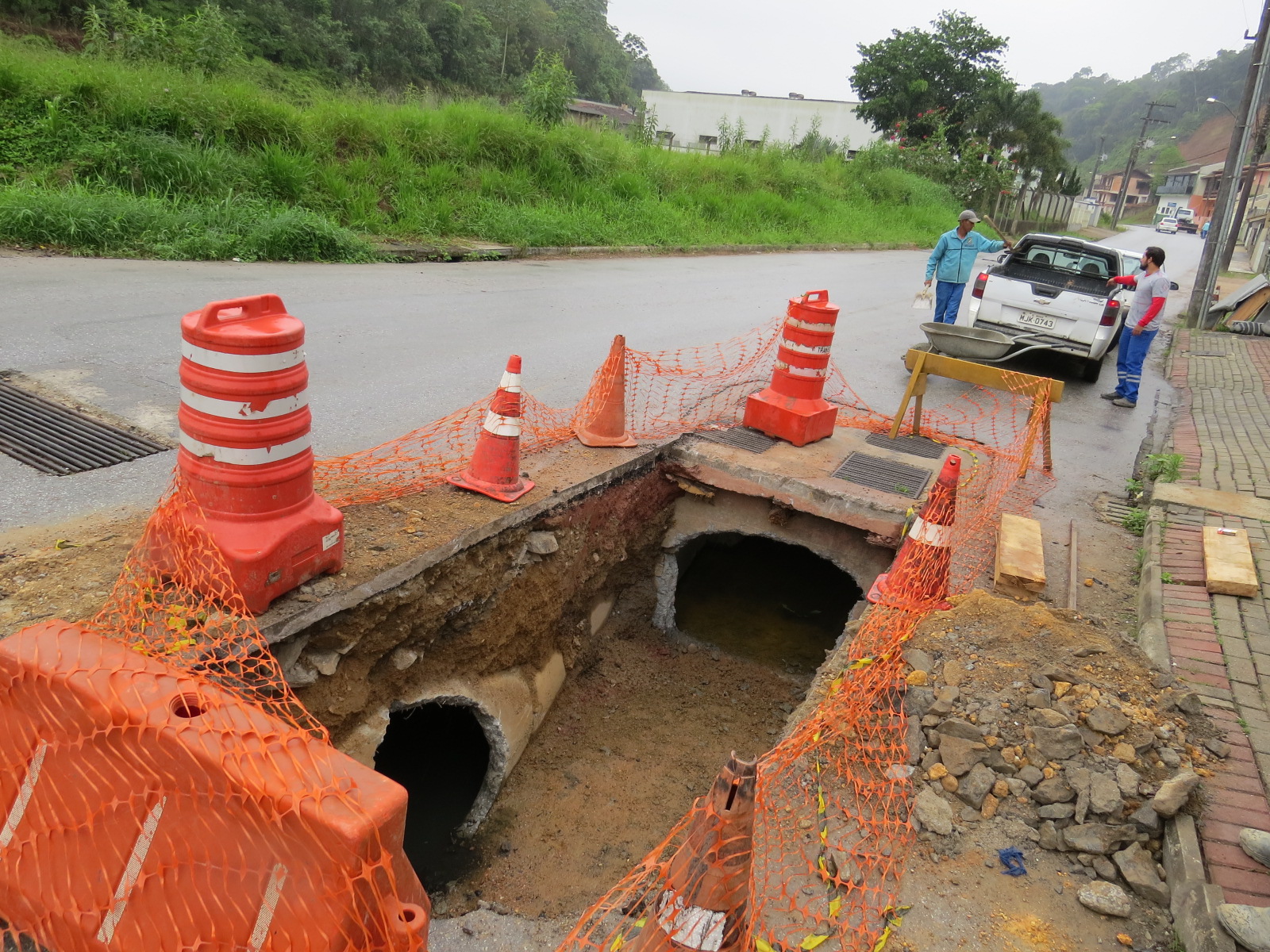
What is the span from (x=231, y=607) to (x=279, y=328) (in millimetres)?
1024

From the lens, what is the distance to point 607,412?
18.1 feet

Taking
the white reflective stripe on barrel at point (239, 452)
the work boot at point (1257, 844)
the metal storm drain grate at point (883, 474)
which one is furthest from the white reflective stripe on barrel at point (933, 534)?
the white reflective stripe on barrel at point (239, 452)

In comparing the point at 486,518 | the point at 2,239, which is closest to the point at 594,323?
the point at 486,518

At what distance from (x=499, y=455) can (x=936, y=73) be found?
46088 mm

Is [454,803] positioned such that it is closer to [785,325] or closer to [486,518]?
[486,518]

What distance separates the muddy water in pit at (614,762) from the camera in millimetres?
4348

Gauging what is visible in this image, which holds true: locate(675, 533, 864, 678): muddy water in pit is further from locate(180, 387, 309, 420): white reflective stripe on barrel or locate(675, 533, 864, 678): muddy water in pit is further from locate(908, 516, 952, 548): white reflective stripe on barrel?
locate(180, 387, 309, 420): white reflective stripe on barrel

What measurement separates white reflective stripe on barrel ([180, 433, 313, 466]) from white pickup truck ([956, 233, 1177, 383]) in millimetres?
8849

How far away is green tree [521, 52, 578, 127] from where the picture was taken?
17562 millimetres

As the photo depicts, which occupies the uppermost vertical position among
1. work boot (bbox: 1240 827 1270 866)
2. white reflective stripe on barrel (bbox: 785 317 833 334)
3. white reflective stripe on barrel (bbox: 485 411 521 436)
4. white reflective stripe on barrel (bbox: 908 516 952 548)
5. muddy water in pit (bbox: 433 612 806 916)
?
white reflective stripe on barrel (bbox: 785 317 833 334)

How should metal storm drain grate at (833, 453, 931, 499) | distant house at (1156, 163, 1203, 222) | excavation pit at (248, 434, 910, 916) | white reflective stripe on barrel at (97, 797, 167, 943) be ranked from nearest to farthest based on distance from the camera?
white reflective stripe on barrel at (97, 797, 167, 943) → excavation pit at (248, 434, 910, 916) → metal storm drain grate at (833, 453, 931, 499) → distant house at (1156, 163, 1203, 222)

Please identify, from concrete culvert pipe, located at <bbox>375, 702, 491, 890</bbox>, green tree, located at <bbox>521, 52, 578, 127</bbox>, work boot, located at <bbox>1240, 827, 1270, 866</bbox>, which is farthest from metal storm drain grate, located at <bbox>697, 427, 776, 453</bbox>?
green tree, located at <bbox>521, 52, 578, 127</bbox>

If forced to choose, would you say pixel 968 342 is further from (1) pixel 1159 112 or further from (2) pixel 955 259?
(1) pixel 1159 112

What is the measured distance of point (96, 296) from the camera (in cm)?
754
